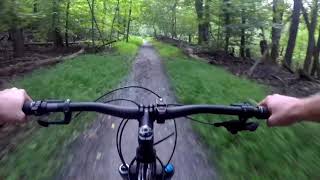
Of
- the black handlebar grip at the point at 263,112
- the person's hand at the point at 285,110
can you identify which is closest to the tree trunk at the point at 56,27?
the black handlebar grip at the point at 263,112

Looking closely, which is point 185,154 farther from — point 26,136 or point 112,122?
point 26,136

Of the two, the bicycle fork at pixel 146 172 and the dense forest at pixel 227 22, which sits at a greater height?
the dense forest at pixel 227 22

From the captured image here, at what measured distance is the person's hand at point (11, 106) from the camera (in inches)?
67.7

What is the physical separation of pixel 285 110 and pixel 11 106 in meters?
1.48

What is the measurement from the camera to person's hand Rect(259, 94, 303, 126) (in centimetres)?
163

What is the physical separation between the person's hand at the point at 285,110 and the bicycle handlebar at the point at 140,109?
143 millimetres

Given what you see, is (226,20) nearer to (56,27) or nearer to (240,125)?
(56,27)

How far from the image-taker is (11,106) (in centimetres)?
175

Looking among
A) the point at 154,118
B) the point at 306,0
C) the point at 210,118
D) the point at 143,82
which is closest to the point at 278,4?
the point at 306,0

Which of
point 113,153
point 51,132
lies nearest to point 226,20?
point 51,132

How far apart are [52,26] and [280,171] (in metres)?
24.6

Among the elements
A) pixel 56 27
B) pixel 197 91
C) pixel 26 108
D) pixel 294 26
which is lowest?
pixel 197 91

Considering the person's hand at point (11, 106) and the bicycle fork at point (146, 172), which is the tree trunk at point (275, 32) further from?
the person's hand at point (11, 106)

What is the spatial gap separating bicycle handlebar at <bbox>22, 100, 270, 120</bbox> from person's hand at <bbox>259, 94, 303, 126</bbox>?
0.14 meters
